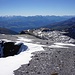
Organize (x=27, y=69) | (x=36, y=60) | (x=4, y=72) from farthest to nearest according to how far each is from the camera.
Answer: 1. (x=36, y=60)
2. (x=27, y=69)
3. (x=4, y=72)

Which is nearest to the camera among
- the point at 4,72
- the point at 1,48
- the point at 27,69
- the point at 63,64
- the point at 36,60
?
the point at 4,72

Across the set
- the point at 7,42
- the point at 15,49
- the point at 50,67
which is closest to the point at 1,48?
the point at 7,42

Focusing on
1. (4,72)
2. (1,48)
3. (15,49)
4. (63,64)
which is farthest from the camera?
(1,48)

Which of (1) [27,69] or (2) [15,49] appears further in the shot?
(2) [15,49]

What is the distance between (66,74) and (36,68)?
324 centimetres

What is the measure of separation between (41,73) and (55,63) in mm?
4249

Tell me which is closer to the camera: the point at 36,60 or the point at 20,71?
the point at 20,71

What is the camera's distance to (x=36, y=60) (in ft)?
76.5

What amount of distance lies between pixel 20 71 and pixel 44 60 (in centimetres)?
550

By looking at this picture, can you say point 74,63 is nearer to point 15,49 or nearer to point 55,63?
point 55,63

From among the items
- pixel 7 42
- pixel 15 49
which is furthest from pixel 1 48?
pixel 15 49

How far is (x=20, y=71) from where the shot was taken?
723 inches

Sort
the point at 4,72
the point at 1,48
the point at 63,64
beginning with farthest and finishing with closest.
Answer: the point at 1,48, the point at 63,64, the point at 4,72

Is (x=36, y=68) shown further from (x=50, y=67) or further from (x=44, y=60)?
(x=44, y=60)
